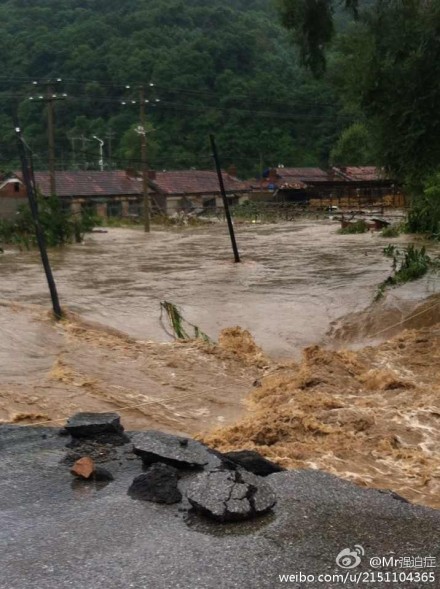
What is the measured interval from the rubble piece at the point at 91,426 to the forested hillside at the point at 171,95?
171 feet

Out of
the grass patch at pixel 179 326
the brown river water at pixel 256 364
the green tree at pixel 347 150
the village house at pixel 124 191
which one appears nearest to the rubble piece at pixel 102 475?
the brown river water at pixel 256 364

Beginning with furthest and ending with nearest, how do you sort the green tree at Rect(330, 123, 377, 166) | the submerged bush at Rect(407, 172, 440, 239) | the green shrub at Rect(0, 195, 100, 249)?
1. the green tree at Rect(330, 123, 377, 166)
2. the green shrub at Rect(0, 195, 100, 249)
3. the submerged bush at Rect(407, 172, 440, 239)

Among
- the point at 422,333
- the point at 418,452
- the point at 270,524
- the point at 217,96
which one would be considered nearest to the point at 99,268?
the point at 422,333

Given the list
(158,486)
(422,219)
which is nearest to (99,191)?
(422,219)

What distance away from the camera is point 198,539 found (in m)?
5.24

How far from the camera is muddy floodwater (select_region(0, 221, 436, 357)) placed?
1372 centimetres

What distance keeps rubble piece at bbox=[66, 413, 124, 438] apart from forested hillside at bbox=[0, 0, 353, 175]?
52.1 m

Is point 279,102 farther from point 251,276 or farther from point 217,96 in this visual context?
point 251,276

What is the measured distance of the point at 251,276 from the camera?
19156 mm

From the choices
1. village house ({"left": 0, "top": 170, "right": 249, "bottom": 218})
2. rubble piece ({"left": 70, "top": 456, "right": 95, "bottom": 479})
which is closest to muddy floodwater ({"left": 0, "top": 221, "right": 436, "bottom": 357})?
rubble piece ({"left": 70, "top": 456, "right": 95, "bottom": 479})

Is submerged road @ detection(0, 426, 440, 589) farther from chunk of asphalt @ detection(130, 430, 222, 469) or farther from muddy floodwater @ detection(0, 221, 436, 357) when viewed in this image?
muddy floodwater @ detection(0, 221, 436, 357)

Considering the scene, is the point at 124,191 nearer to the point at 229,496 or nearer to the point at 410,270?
the point at 410,270

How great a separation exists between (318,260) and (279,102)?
149 feet

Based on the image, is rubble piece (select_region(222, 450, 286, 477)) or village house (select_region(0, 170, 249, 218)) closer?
rubble piece (select_region(222, 450, 286, 477))
